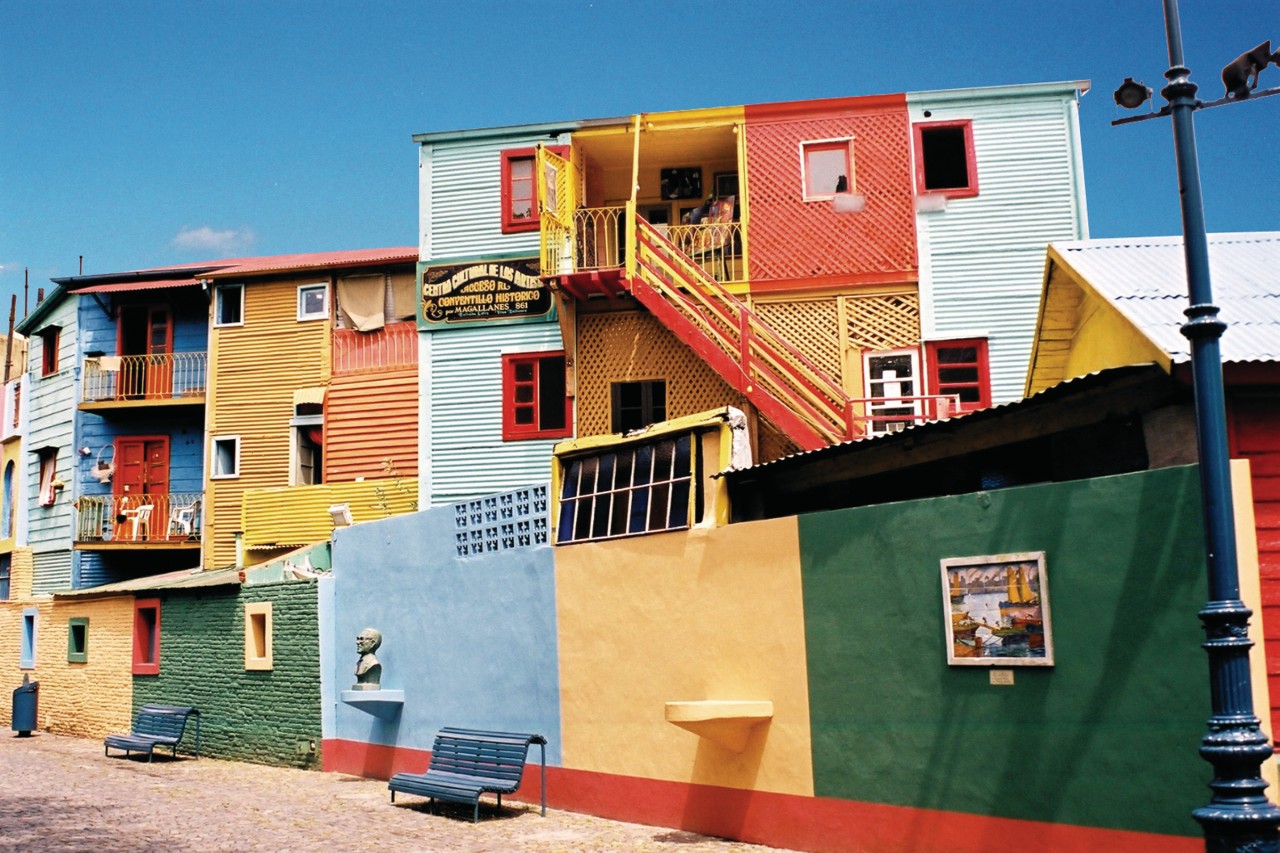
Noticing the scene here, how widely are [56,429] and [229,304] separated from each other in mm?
5994

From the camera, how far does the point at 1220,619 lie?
6555 mm

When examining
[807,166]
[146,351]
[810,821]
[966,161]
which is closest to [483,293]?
[807,166]

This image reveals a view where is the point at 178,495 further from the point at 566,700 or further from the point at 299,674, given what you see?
the point at 566,700

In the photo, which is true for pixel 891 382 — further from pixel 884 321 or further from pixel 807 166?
pixel 807 166

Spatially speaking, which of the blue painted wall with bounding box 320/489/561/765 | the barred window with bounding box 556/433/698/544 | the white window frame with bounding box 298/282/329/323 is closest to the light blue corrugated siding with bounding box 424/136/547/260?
the blue painted wall with bounding box 320/489/561/765

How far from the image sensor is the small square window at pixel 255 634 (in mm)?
19344

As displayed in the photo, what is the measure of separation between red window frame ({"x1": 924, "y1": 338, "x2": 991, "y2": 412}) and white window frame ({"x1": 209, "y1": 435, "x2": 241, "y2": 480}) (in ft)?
49.5

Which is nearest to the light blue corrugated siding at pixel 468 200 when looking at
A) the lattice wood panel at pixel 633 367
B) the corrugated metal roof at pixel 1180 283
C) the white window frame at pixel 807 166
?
the lattice wood panel at pixel 633 367

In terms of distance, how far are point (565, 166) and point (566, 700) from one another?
911cm

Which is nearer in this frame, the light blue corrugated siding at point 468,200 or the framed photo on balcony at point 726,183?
the light blue corrugated siding at point 468,200

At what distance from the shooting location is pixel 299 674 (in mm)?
18469

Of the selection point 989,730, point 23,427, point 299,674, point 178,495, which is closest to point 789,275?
point 299,674

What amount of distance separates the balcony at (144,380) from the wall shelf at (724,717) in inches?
765

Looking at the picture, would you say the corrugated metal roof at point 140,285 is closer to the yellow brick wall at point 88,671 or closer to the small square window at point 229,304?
the small square window at point 229,304
